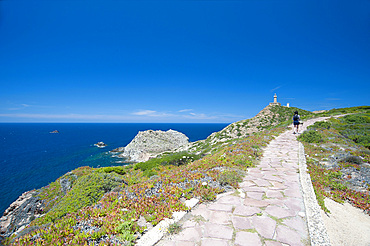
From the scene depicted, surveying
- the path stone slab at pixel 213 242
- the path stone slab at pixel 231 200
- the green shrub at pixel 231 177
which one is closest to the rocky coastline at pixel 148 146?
the green shrub at pixel 231 177

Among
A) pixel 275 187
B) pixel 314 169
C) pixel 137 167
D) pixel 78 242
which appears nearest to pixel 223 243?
pixel 78 242

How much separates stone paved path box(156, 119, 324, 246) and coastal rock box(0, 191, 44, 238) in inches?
587

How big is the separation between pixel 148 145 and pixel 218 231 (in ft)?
164

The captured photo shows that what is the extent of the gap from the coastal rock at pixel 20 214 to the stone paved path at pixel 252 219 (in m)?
14.9

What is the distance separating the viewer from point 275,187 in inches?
233

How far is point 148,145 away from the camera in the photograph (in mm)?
51781

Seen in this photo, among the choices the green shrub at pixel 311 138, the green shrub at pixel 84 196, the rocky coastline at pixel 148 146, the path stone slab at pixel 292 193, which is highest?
the green shrub at pixel 311 138

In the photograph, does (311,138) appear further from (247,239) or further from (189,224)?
(189,224)

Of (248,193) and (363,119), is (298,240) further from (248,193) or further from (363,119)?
(363,119)

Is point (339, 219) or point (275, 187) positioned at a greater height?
point (275, 187)

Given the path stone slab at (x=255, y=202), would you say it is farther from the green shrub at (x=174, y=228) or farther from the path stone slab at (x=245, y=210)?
the green shrub at (x=174, y=228)

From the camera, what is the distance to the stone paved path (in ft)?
11.1

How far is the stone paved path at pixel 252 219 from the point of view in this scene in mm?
3381

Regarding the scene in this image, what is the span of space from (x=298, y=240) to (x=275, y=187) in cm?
280
